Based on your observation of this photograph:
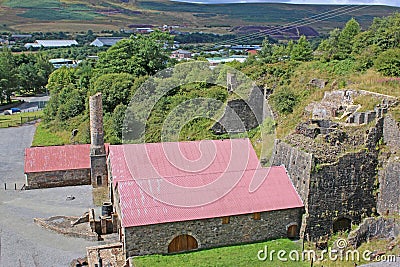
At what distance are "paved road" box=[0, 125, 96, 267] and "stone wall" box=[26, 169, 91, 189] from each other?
25.6 inches

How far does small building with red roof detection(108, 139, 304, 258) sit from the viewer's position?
1862cm

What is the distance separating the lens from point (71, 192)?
27438 mm

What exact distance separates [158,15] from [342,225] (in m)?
164

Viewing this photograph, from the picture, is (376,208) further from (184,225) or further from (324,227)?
(184,225)

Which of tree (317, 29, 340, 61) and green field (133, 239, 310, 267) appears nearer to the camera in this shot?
green field (133, 239, 310, 267)

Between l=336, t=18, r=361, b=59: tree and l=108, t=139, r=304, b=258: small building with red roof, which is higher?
l=336, t=18, r=361, b=59: tree

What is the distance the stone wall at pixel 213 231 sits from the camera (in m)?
18.5

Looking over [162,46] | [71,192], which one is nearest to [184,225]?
[71,192]

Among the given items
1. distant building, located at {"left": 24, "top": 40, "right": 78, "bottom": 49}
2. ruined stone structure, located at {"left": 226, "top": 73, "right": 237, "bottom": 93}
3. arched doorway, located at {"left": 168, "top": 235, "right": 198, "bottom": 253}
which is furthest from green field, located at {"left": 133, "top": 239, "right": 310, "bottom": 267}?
distant building, located at {"left": 24, "top": 40, "right": 78, "bottom": 49}

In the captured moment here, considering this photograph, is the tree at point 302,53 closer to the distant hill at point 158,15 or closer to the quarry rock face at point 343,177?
the quarry rock face at point 343,177

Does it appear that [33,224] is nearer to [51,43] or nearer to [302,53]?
[302,53]

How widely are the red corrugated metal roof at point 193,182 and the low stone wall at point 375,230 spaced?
104 inches

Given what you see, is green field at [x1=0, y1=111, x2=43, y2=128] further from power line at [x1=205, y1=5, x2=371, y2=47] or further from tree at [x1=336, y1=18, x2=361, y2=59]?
power line at [x1=205, y1=5, x2=371, y2=47]

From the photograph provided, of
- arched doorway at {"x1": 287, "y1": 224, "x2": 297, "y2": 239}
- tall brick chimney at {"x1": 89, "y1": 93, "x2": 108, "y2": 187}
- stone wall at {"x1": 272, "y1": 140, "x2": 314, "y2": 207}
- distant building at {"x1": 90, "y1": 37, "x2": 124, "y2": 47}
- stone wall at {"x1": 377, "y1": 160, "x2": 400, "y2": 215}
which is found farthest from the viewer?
A: distant building at {"x1": 90, "y1": 37, "x2": 124, "y2": 47}
